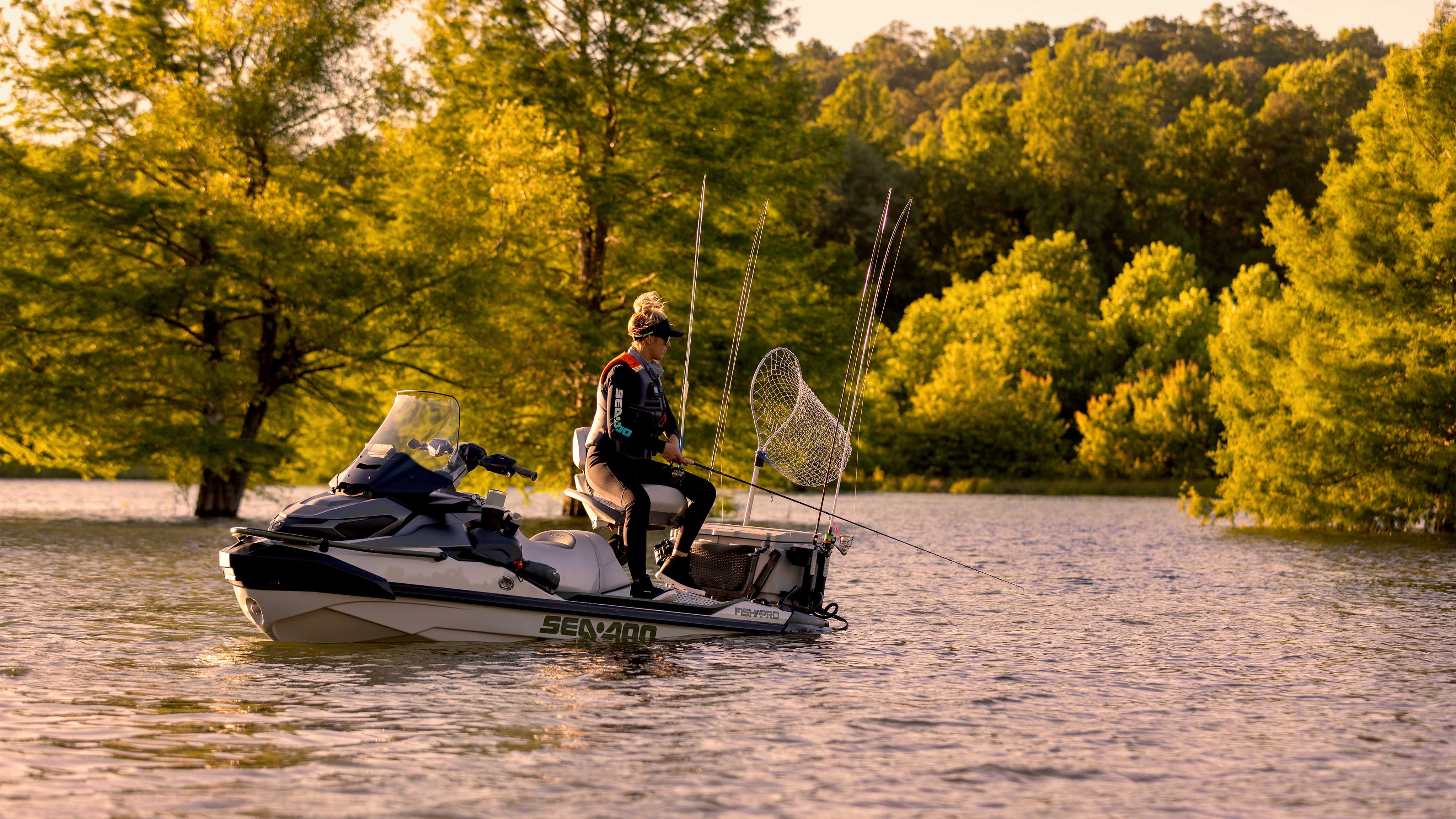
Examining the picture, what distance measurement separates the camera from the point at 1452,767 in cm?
707

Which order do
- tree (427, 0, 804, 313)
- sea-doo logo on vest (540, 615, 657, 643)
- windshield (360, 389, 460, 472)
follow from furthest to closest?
1. tree (427, 0, 804, 313)
2. sea-doo logo on vest (540, 615, 657, 643)
3. windshield (360, 389, 460, 472)

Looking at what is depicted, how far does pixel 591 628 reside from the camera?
1075cm

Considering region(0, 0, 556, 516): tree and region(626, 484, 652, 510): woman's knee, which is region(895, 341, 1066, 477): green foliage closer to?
region(0, 0, 556, 516): tree

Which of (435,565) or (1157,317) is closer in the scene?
(435,565)

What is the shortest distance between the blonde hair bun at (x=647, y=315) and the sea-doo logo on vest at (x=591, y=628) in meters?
2.11

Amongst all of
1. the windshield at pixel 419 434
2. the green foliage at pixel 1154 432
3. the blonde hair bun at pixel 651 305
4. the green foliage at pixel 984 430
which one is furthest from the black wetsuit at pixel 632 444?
the green foliage at pixel 984 430

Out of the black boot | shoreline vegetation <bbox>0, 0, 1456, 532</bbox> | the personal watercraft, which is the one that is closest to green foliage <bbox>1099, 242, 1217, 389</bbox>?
shoreline vegetation <bbox>0, 0, 1456, 532</bbox>

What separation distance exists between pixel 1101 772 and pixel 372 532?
523 cm

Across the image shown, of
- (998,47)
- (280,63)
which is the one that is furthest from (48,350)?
(998,47)

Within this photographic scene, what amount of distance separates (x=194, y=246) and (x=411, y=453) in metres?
20.5

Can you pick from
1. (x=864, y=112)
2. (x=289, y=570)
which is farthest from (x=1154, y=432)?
(x=864, y=112)

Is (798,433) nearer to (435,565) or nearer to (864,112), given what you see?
(435,565)

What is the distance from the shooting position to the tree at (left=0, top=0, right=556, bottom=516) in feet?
88.2

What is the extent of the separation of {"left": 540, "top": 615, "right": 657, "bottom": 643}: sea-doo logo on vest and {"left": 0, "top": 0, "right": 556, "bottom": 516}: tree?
18.2 m
